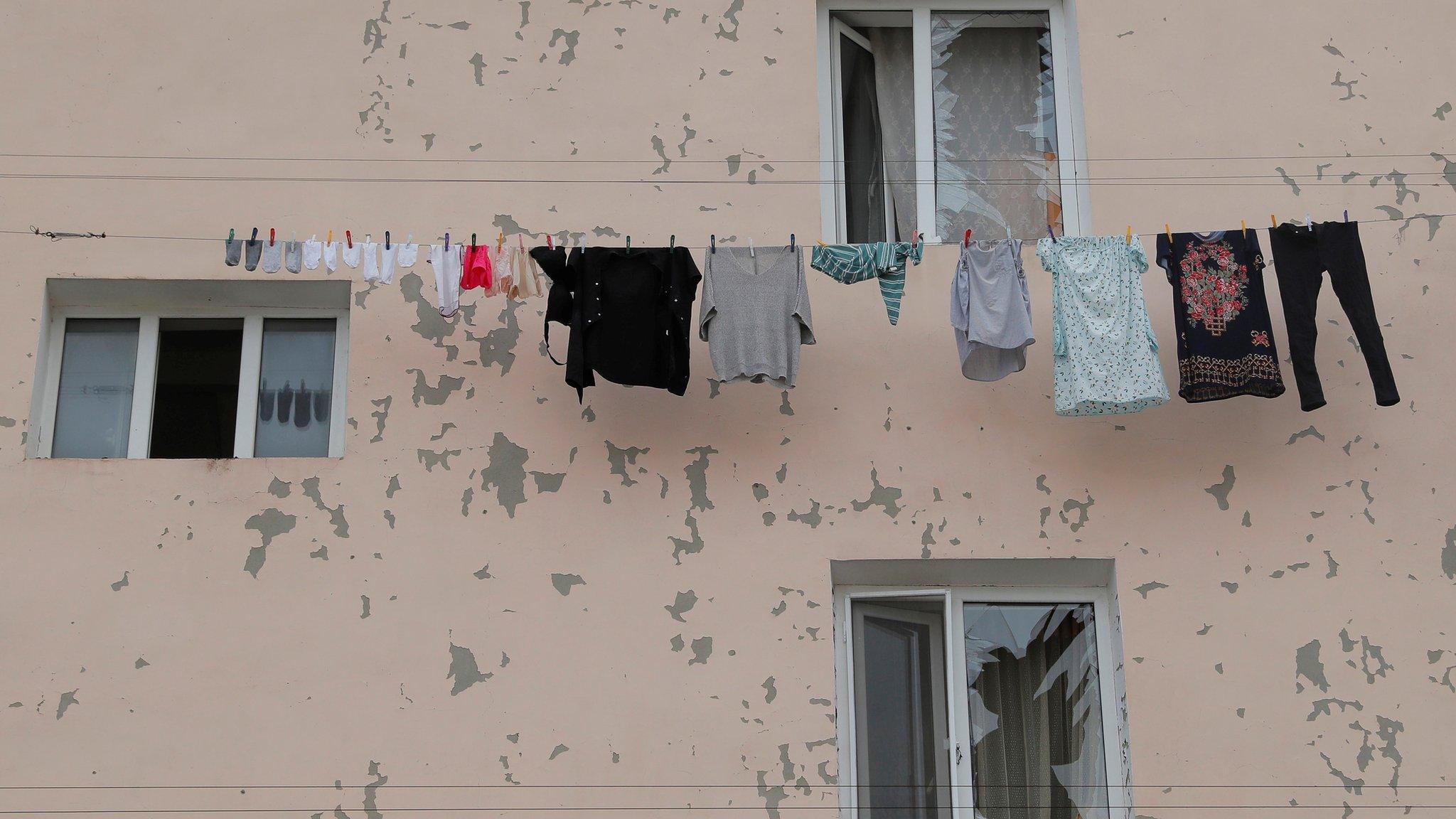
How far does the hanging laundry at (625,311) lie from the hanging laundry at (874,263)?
1.65ft

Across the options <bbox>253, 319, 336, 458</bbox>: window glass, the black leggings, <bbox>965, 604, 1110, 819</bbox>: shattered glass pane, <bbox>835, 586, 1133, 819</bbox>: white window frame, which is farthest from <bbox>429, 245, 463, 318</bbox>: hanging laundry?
the black leggings

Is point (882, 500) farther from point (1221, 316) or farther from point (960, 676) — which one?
point (1221, 316)

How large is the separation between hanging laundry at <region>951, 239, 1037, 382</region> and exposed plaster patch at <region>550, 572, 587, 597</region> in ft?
5.52

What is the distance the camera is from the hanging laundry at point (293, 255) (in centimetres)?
571

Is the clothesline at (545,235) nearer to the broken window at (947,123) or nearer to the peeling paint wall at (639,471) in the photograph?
the peeling paint wall at (639,471)

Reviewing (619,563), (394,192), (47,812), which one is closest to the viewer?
(47,812)

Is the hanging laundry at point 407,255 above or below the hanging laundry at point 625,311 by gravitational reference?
above

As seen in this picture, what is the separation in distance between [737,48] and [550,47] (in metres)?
0.80

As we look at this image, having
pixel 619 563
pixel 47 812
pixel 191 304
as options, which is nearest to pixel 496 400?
pixel 619 563

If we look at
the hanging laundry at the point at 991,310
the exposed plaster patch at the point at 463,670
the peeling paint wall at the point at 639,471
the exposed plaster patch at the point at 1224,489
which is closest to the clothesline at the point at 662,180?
the peeling paint wall at the point at 639,471

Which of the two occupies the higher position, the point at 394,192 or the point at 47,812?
the point at 394,192

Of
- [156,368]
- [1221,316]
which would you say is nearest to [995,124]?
[1221,316]

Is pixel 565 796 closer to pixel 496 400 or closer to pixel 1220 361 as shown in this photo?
pixel 496 400

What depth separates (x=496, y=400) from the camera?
597cm
